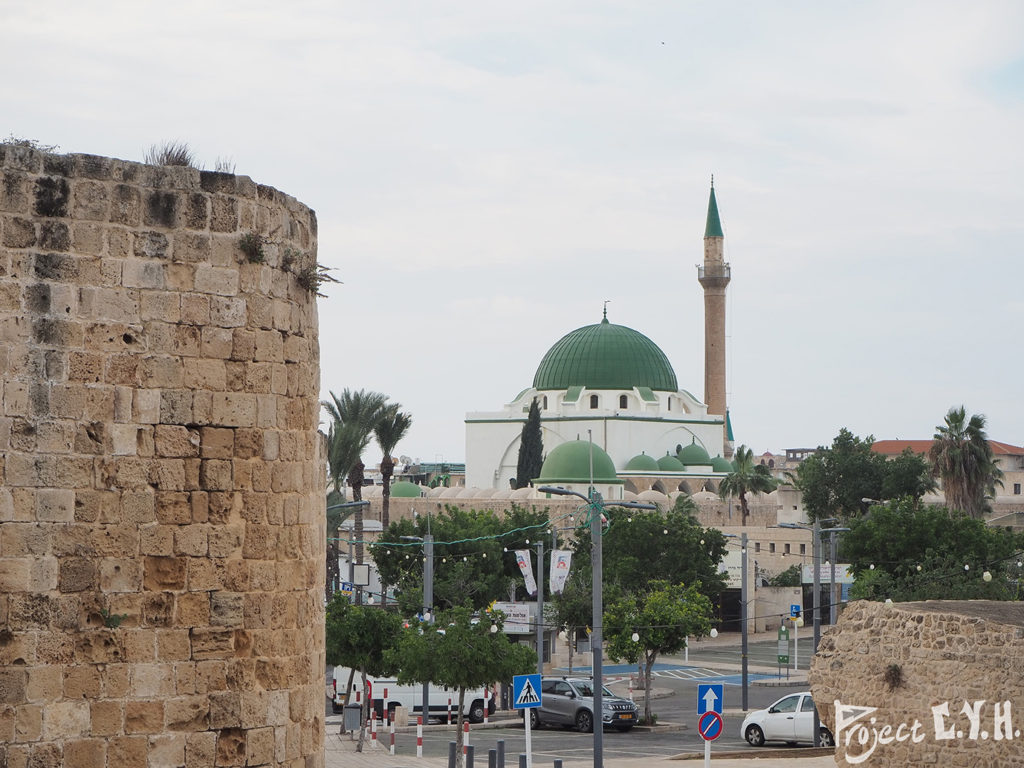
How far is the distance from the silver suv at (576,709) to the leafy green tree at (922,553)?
882 cm

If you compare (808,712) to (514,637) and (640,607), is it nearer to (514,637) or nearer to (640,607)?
(640,607)

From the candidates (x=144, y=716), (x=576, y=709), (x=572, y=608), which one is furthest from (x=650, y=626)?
(x=144, y=716)

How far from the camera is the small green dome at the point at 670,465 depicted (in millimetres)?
82000

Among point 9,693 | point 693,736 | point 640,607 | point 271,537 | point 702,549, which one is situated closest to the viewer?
point 9,693

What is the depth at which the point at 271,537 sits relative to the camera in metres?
6.39

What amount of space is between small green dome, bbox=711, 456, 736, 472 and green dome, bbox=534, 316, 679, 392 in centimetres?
501

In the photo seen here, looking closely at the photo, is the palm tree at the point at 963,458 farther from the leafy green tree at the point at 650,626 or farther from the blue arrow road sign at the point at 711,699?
the blue arrow road sign at the point at 711,699

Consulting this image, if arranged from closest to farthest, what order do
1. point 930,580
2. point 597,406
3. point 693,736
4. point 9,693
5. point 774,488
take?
point 9,693
point 693,736
point 930,580
point 774,488
point 597,406

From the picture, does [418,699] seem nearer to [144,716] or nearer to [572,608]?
[572,608]

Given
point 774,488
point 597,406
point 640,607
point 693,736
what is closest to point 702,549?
point 640,607

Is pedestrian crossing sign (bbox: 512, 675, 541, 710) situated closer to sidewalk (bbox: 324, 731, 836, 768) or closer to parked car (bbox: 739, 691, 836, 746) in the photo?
sidewalk (bbox: 324, 731, 836, 768)

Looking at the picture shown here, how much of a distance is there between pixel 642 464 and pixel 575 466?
11.6 metres

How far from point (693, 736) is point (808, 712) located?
11.3ft

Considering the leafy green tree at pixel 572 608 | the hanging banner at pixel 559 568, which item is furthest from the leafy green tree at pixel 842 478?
the hanging banner at pixel 559 568
